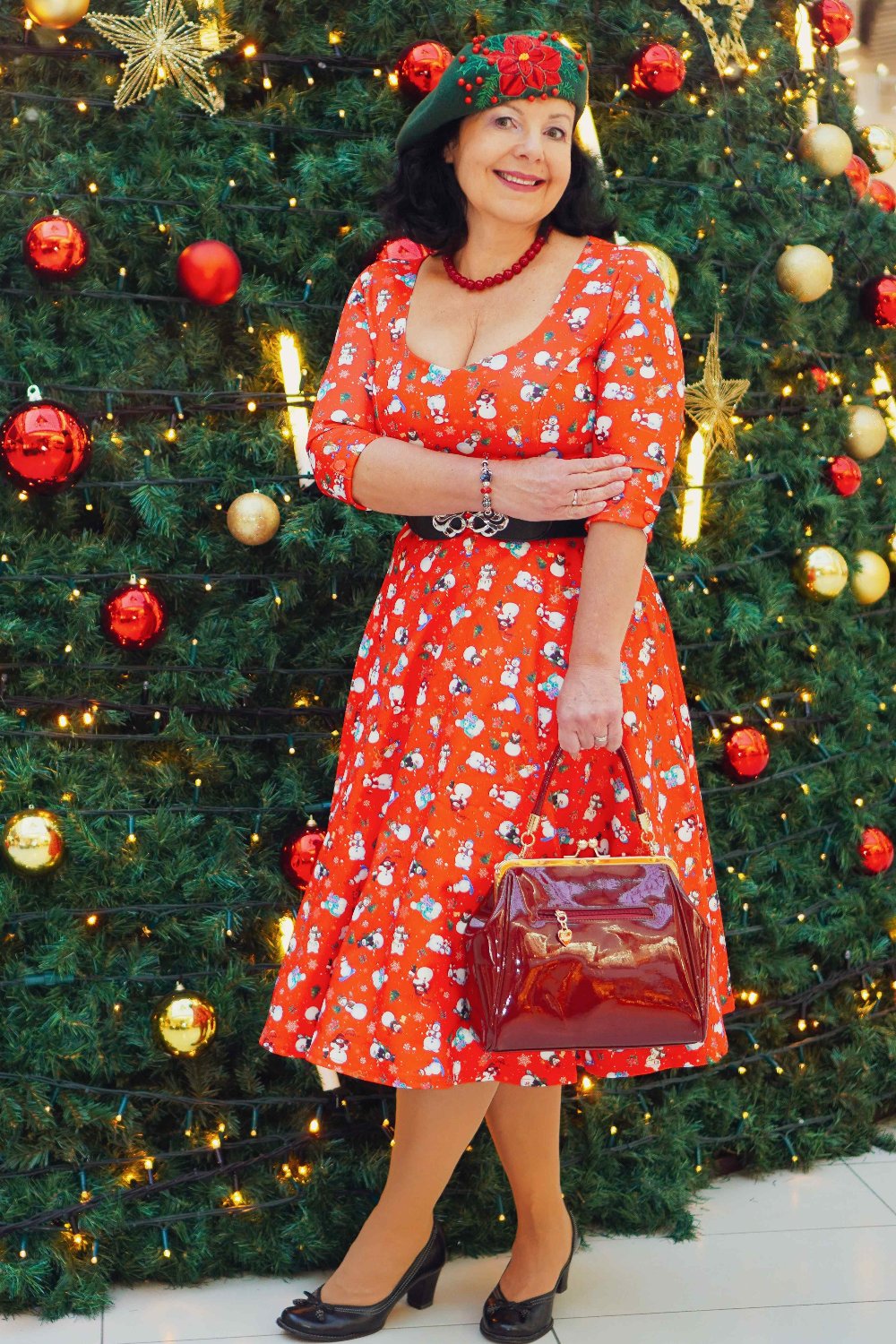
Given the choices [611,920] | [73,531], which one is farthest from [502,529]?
[73,531]

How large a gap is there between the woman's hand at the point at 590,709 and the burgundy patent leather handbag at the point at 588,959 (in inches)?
5.7

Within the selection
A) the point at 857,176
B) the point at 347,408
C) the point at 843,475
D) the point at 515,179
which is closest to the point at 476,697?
the point at 347,408

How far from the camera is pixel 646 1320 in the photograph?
6.87 feet

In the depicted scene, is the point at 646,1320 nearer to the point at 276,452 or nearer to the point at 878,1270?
the point at 878,1270

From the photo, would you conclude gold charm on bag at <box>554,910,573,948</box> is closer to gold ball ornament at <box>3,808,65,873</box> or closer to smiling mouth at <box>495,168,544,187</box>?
gold ball ornament at <box>3,808,65,873</box>

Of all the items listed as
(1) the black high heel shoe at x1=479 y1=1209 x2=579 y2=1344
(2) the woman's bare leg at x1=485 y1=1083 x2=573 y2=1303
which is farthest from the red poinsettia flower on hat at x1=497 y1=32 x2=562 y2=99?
(1) the black high heel shoe at x1=479 y1=1209 x2=579 y2=1344

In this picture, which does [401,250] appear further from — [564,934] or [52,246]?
[564,934]

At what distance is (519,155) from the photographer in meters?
1.84

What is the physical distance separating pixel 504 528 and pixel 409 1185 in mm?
881

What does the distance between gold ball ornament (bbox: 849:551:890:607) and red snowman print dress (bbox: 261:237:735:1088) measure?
2.80 feet

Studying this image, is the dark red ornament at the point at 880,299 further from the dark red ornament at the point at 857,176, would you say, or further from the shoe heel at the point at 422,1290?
the shoe heel at the point at 422,1290

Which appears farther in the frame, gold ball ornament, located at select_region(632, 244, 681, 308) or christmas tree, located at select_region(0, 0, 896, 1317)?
gold ball ornament, located at select_region(632, 244, 681, 308)

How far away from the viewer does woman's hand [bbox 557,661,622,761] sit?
179 cm

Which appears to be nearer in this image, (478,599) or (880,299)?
(478,599)
